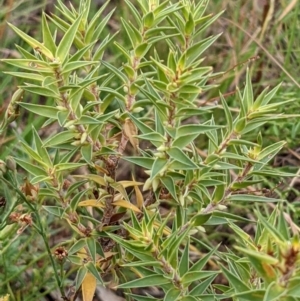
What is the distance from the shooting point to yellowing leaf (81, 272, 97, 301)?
3.60 ft

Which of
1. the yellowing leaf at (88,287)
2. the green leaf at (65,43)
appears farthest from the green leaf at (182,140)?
the yellowing leaf at (88,287)

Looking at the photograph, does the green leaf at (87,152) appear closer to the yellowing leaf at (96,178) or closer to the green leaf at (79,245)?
the yellowing leaf at (96,178)

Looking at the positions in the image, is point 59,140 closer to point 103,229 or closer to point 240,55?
point 103,229

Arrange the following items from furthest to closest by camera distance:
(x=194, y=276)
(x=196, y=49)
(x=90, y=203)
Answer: (x=90, y=203) < (x=196, y=49) < (x=194, y=276)

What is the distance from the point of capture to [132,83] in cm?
109

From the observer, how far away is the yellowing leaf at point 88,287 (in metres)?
1.10

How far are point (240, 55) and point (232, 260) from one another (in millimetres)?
1273

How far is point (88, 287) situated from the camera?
43.5 inches

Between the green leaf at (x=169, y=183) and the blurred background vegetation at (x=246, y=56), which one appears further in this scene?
the blurred background vegetation at (x=246, y=56)

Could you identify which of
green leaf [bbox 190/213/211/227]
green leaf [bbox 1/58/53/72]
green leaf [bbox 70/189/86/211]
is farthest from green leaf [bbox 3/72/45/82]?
green leaf [bbox 190/213/211/227]

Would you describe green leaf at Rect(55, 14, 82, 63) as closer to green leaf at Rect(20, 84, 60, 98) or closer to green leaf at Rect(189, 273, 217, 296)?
green leaf at Rect(20, 84, 60, 98)

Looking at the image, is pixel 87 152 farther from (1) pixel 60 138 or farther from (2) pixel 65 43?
(2) pixel 65 43

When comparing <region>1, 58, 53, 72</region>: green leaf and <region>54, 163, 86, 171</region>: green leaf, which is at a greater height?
<region>1, 58, 53, 72</region>: green leaf

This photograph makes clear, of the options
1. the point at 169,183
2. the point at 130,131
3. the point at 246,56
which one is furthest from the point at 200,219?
the point at 246,56
